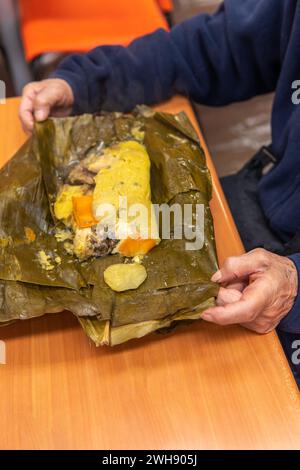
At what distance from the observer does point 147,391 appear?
33.2 inches

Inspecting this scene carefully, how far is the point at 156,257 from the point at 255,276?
0.19 metres

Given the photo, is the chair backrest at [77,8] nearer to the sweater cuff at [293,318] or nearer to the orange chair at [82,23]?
the orange chair at [82,23]

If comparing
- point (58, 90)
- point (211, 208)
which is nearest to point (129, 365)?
point (211, 208)

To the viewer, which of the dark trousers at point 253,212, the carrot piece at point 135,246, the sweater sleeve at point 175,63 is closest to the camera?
the carrot piece at point 135,246

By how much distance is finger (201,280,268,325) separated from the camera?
824mm

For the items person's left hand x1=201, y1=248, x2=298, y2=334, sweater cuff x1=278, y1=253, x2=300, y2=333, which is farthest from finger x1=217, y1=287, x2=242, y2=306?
sweater cuff x1=278, y1=253, x2=300, y2=333

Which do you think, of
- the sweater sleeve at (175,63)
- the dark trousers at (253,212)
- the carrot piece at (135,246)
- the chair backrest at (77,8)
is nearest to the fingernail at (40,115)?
the sweater sleeve at (175,63)

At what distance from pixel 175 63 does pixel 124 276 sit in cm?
68

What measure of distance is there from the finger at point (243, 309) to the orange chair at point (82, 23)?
121cm

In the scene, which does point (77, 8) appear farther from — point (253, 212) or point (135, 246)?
point (135, 246)

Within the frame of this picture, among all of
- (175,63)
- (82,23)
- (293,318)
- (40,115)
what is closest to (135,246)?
Answer: (293,318)

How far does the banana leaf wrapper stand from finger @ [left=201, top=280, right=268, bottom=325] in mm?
42

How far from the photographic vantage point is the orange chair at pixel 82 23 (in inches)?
69.7

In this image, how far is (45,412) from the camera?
2.71 feet
